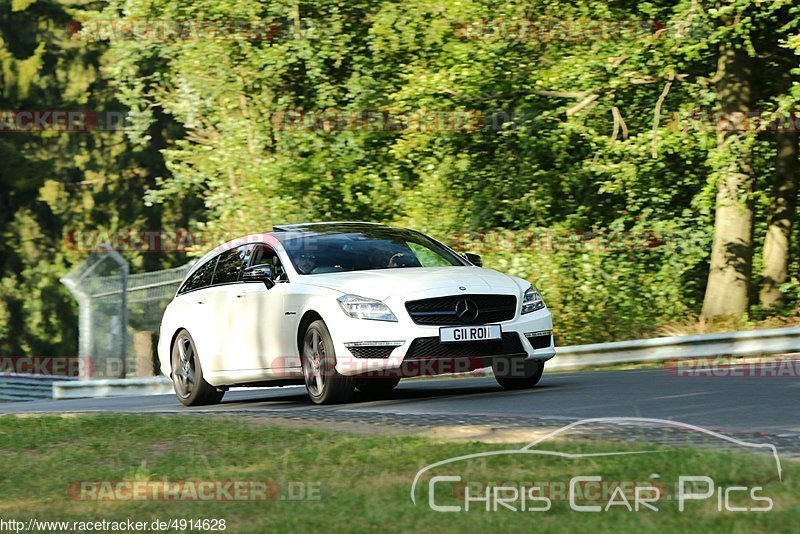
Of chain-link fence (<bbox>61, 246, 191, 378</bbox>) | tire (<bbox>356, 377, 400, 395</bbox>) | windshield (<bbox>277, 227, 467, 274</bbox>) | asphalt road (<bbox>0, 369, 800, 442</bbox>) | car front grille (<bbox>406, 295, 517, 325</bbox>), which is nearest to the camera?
asphalt road (<bbox>0, 369, 800, 442</bbox>)

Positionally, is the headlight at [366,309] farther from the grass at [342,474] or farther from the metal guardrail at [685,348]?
the metal guardrail at [685,348]

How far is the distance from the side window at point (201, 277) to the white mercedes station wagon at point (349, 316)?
33 mm

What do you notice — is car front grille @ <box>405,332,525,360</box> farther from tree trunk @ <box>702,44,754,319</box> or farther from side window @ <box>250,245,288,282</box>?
tree trunk @ <box>702,44,754,319</box>

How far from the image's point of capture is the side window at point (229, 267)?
45.2 feet

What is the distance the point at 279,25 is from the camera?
88.4 ft

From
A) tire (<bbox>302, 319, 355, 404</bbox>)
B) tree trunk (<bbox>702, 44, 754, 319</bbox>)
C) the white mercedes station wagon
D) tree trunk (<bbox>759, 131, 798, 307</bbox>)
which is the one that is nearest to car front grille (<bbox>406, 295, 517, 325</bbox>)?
the white mercedes station wagon

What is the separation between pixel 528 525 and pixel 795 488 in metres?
1.37

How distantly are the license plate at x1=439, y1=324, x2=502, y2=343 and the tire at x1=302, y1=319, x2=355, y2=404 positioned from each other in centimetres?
95

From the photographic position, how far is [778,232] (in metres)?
24.4

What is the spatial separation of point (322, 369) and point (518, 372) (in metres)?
1.96

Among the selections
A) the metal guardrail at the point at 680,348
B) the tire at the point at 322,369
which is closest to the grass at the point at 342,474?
the tire at the point at 322,369

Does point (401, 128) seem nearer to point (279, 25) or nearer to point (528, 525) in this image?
point (279, 25)

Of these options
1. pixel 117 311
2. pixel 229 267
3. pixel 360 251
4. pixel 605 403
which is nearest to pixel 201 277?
pixel 229 267

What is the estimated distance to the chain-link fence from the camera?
2534 centimetres
